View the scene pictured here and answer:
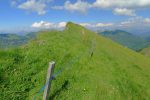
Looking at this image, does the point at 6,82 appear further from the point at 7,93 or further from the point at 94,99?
the point at 94,99

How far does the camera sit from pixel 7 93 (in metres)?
11.9

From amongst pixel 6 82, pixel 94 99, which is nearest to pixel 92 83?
pixel 94 99

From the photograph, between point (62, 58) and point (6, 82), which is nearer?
point (6, 82)

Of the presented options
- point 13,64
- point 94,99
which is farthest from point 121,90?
point 13,64

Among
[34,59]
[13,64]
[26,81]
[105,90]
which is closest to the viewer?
[26,81]

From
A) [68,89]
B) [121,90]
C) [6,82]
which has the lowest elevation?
[121,90]

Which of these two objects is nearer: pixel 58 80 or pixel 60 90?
pixel 60 90

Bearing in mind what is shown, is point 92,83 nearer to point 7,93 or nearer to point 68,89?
point 68,89

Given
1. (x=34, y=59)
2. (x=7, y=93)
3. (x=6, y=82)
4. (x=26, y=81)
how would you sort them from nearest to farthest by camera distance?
(x=7, y=93), (x=6, y=82), (x=26, y=81), (x=34, y=59)

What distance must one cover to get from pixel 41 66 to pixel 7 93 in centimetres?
521

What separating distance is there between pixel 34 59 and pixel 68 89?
403cm

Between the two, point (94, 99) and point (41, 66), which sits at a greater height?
point (41, 66)

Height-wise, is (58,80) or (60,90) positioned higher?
(58,80)

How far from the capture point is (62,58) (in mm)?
20375
